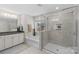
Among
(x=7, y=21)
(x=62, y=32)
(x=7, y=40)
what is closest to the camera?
(x=7, y=40)

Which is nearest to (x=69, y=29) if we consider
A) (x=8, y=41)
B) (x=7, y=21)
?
(x=8, y=41)

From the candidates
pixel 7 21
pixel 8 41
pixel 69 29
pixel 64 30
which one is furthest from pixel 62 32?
pixel 7 21

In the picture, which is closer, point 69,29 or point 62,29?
point 69,29

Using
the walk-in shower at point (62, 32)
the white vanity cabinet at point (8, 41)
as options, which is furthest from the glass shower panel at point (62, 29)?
the white vanity cabinet at point (8, 41)

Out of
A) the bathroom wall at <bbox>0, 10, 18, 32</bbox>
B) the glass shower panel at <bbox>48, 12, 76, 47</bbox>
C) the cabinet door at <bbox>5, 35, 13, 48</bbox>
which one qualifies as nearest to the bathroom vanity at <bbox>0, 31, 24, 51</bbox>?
the cabinet door at <bbox>5, 35, 13, 48</bbox>

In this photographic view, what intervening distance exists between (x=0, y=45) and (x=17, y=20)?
2139 mm

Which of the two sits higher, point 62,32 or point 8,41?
point 62,32

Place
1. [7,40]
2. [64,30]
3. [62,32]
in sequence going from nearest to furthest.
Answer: [7,40]
[64,30]
[62,32]

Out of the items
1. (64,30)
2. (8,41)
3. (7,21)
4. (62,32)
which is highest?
(7,21)

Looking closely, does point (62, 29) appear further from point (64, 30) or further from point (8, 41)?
point (8, 41)

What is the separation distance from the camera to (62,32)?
3453 millimetres

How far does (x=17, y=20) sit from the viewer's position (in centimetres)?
Answer: 441

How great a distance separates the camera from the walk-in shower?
2844 mm

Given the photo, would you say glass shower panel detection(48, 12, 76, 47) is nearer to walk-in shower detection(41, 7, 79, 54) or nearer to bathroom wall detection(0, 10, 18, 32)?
walk-in shower detection(41, 7, 79, 54)
